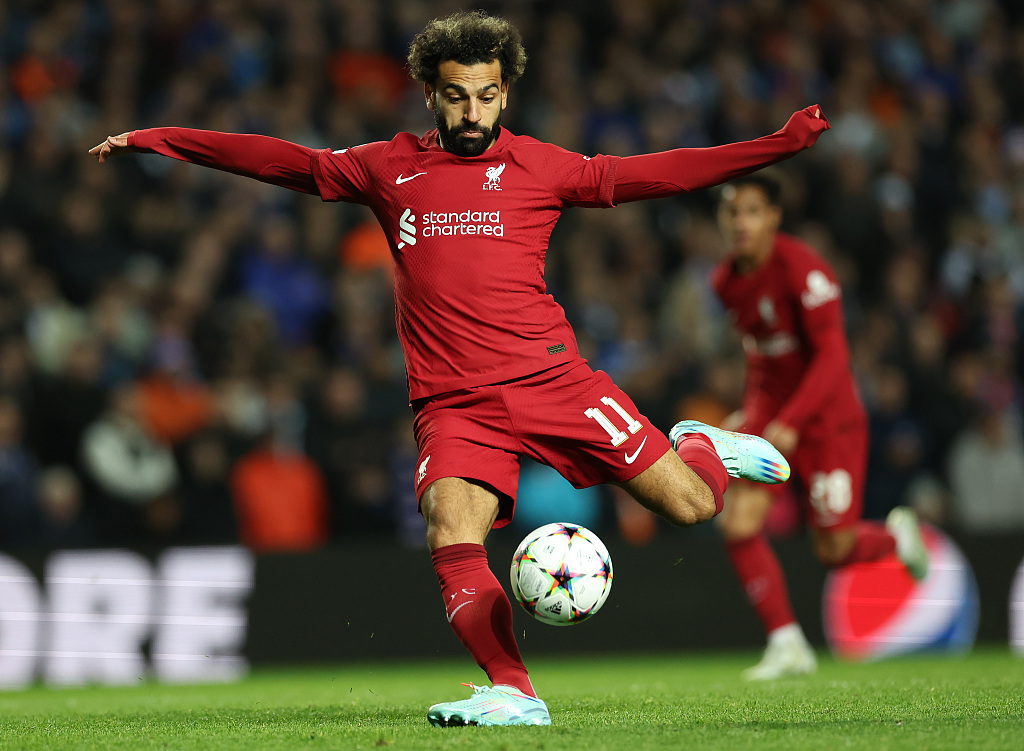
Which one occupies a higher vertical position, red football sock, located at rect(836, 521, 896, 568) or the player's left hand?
the player's left hand

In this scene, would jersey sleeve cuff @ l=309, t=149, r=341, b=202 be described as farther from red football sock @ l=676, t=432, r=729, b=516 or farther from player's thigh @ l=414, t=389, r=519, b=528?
red football sock @ l=676, t=432, r=729, b=516

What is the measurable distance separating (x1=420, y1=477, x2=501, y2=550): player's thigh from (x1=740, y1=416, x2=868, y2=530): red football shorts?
321 centimetres

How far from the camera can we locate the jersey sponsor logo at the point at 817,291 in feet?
24.7

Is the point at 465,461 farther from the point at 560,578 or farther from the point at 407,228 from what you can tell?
the point at 407,228

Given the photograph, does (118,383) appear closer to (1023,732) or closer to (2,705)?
(2,705)

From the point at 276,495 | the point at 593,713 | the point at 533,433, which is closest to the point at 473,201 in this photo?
the point at 533,433

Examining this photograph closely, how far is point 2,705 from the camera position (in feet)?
22.7

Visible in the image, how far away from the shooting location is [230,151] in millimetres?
5152

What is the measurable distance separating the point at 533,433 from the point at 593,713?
1150 millimetres

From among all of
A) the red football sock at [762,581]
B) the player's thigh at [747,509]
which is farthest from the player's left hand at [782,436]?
the red football sock at [762,581]

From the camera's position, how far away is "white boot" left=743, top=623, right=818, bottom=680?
7.48 m

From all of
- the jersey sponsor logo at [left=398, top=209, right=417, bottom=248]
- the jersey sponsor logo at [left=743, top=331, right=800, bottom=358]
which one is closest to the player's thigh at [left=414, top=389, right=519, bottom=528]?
the jersey sponsor logo at [left=398, top=209, right=417, bottom=248]

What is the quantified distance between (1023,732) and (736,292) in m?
3.78

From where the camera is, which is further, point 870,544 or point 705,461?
point 870,544
